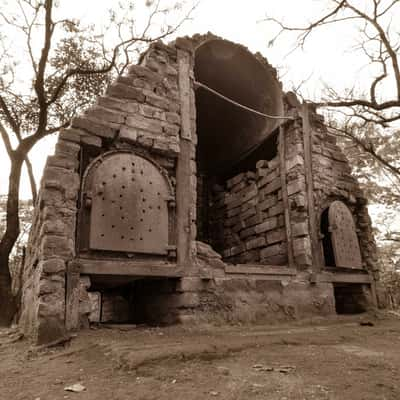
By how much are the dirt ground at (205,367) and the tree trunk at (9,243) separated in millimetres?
4071

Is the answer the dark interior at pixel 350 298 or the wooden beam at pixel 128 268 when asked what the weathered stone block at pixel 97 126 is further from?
the dark interior at pixel 350 298

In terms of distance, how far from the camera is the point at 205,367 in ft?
8.53

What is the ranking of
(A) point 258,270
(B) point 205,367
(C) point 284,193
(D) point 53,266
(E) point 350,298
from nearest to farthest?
1. (B) point 205,367
2. (D) point 53,266
3. (A) point 258,270
4. (C) point 284,193
5. (E) point 350,298

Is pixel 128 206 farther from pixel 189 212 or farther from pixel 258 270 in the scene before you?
pixel 258 270

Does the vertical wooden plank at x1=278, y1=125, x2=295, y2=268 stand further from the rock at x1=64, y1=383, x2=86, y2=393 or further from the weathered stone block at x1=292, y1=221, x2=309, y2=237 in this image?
the rock at x1=64, y1=383, x2=86, y2=393

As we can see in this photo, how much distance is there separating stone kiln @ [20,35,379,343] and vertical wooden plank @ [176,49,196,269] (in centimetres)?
2

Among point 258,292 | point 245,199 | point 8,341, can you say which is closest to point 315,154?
point 245,199

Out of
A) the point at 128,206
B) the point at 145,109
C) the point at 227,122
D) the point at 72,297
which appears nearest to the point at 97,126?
the point at 145,109

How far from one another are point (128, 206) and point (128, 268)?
79cm

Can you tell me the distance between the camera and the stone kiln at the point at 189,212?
13.2 ft

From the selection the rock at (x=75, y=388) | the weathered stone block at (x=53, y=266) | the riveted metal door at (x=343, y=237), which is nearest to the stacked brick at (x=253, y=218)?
the riveted metal door at (x=343, y=237)

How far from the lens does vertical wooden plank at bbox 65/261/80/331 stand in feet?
11.9

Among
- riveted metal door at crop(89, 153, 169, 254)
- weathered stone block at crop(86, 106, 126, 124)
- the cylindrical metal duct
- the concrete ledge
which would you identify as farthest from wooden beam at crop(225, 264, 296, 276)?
the cylindrical metal duct

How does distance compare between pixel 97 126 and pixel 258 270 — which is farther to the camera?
pixel 258 270
